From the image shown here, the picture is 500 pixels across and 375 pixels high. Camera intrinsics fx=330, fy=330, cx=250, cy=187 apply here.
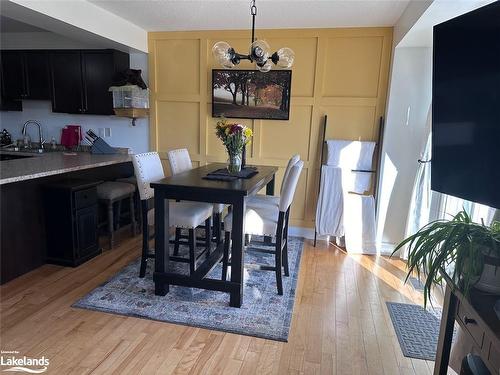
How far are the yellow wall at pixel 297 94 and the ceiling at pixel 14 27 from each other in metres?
1.46

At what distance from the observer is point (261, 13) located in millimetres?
3166

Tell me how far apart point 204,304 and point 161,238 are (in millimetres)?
580

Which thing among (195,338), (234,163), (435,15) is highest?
(435,15)

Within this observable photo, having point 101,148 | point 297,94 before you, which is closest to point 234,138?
point 297,94

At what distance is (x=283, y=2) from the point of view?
2.87m

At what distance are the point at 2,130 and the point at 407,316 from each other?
17.5 ft

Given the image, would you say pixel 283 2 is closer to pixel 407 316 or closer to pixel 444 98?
pixel 444 98

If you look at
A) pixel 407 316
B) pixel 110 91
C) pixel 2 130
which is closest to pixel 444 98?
pixel 407 316

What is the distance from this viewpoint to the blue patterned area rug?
2.20 metres

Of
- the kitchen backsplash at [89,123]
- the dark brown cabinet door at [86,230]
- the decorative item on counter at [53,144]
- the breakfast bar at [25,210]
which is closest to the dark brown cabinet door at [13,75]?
the kitchen backsplash at [89,123]

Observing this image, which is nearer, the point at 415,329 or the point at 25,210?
the point at 415,329

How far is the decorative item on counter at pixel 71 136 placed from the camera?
4250 mm

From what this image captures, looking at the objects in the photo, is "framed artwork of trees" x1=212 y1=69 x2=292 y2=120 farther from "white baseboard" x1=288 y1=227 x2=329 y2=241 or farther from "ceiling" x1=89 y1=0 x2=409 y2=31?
"white baseboard" x1=288 y1=227 x2=329 y2=241

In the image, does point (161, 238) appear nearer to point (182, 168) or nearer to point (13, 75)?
point (182, 168)
